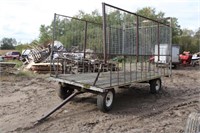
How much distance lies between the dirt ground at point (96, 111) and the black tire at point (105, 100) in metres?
0.13

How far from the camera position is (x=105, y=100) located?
5.87 meters

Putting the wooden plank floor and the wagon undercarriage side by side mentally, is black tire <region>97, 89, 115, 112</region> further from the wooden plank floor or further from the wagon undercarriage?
the wooden plank floor

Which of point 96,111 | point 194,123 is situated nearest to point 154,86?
point 96,111

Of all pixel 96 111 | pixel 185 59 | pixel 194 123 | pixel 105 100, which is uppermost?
pixel 185 59

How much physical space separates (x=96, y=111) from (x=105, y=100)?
44cm

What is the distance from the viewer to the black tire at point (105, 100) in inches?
229

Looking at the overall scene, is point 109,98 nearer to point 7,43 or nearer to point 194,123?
point 194,123

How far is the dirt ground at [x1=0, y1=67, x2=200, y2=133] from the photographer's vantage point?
5016 mm

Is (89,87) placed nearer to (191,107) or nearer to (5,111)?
(5,111)

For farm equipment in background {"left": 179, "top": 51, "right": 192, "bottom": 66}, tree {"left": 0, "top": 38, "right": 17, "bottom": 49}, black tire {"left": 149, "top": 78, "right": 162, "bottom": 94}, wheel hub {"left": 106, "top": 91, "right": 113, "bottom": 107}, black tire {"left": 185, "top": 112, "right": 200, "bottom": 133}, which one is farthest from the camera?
tree {"left": 0, "top": 38, "right": 17, "bottom": 49}

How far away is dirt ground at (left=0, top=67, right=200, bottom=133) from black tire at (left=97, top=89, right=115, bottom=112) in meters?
0.13

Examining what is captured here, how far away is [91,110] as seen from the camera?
618 centimetres

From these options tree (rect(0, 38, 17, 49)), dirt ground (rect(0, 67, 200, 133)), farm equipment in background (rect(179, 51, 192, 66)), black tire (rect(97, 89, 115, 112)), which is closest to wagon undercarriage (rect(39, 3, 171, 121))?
black tire (rect(97, 89, 115, 112))

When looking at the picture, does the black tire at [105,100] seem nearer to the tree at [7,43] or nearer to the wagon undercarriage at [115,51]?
the wagon undercarriage at [115,51]
